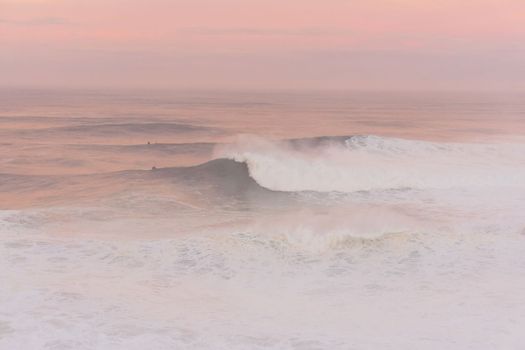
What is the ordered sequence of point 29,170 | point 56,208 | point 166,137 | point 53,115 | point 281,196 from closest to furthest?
point 56,208, point 281,196, point 29,170, point 166,137, point 53,115

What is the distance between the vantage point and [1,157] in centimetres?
2627

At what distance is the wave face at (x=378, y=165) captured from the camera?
19047 millimetres

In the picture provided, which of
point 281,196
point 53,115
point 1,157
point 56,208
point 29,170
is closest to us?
point 56,208

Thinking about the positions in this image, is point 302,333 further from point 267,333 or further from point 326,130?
point 326,130

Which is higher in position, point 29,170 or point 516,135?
point 516,135

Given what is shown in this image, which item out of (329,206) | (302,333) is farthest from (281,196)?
(302,333)

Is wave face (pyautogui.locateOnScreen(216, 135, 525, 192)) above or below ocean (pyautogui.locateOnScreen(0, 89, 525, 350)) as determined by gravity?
above

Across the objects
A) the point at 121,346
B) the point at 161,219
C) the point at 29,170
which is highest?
the point at 29,170

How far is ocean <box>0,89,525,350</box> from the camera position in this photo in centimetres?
801

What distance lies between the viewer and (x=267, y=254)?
11391 millimetres

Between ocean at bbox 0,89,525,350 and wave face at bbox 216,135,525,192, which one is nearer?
ocean at bbox 0,89,525,350

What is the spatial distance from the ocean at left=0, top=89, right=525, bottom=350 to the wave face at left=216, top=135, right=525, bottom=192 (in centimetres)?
13

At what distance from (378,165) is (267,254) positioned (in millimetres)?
11616

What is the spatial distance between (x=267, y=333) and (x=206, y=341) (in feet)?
2.89
